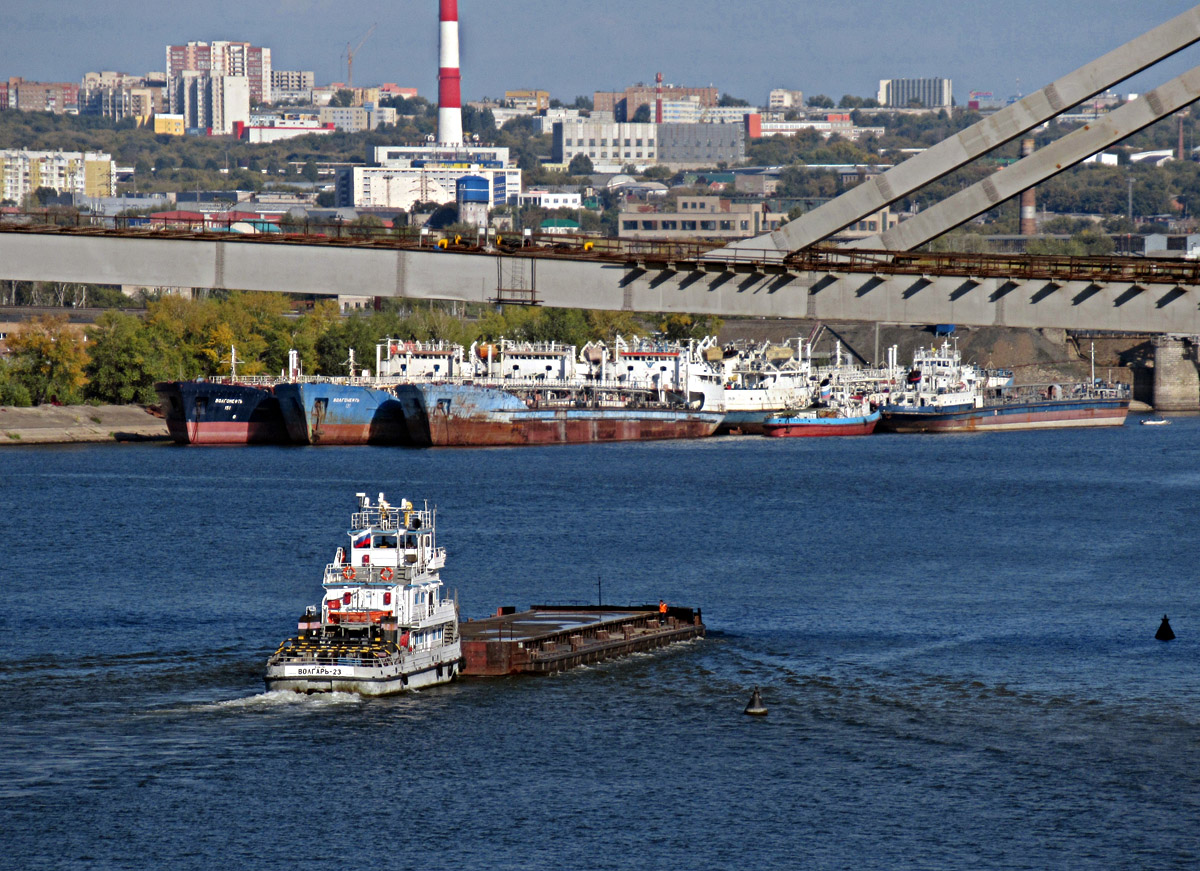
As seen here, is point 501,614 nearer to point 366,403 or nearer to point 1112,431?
point 366,403

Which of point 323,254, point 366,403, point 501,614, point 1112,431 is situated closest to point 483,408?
point 366,403

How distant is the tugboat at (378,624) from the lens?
38.2m

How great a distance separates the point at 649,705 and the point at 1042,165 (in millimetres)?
14460

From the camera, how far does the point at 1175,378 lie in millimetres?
148625

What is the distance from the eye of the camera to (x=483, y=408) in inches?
4321

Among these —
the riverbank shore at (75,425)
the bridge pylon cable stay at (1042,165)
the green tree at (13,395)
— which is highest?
the bridge pylon cable stay at (1042,165)

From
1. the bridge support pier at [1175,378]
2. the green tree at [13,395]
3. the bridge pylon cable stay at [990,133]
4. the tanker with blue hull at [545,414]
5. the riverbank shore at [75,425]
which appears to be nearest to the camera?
the bridge pylon cable stay at [990,133]

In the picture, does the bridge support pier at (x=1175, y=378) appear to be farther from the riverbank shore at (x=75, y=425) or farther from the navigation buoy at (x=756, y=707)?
the navigation buoy at (x=756, y=707)

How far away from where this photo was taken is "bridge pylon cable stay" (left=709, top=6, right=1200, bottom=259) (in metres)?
38.3

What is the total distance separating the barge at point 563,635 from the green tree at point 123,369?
8109 cm

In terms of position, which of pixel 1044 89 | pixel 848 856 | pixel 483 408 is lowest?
pixel 848 856

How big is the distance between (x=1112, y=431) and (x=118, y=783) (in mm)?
102892

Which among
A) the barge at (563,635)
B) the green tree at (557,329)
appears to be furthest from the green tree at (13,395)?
the barge at (563,635)

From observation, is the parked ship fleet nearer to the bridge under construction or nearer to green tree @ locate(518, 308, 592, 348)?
green tree @ locate(518, 308, 592, 348)
